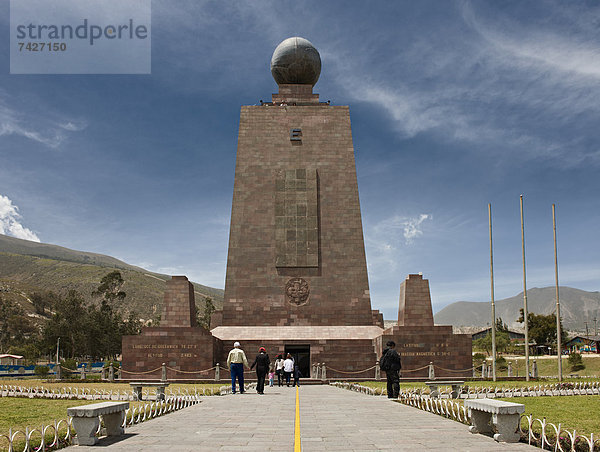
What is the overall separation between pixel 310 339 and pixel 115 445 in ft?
72.5

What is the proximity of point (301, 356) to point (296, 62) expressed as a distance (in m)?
18.3

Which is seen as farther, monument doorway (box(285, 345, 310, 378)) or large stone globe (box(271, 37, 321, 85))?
large stone globe (box(271, 37, 321, 85))

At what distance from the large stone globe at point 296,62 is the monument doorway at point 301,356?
56.7 feet

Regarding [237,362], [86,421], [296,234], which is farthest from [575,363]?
[86,421]

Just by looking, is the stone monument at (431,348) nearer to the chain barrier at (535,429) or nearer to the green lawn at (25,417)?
the chain barrier at (535,429)

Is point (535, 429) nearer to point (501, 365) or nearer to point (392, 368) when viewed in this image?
point (392, 368)

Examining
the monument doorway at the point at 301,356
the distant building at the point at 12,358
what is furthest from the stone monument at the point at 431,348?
the distant building at the point at 12,358

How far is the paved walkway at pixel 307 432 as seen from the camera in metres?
6.83

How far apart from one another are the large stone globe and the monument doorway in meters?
17.3

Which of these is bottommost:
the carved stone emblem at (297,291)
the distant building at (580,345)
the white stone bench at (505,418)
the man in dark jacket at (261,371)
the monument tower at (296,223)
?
the distant building at (580,345)

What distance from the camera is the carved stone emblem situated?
3116 cm

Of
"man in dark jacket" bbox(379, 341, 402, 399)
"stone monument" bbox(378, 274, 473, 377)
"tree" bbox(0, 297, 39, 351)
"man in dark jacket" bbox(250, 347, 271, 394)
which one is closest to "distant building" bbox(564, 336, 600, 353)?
"stone monument" bbox(378, 274, 473, 377)

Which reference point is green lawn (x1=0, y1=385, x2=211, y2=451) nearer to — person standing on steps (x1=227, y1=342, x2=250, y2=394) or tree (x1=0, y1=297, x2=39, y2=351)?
person standing on steps (x1=227, y1=342, x2=250, y2=394)

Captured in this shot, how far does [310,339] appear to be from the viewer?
2870cm
